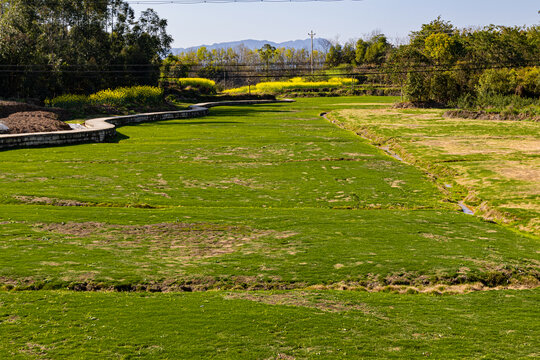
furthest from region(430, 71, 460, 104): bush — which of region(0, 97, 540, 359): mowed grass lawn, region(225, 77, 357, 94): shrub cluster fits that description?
region(225, 77, 357, 94): shrub cluster

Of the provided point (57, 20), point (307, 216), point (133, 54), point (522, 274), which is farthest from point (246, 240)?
point (57, 20)

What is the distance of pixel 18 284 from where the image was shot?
9.91m

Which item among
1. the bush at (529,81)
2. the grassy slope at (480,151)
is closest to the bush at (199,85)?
the grassy slope at (480,151)

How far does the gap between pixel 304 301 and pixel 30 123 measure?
2687 centimetres

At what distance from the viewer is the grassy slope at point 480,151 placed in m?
17.9

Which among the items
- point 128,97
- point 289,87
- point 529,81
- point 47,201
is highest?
point 289,87

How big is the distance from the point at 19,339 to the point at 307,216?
9.35m

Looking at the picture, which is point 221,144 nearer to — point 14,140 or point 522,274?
point 14,140

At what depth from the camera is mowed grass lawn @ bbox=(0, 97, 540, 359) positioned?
25.9 ft

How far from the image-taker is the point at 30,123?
31172mm

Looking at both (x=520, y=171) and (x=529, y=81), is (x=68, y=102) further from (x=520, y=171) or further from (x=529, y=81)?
(x=529, y=81)

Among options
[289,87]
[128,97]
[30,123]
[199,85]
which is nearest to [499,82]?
[128,97]

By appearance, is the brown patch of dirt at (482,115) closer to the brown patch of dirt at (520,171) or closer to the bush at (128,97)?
the brown patch of dirt at (520,171)

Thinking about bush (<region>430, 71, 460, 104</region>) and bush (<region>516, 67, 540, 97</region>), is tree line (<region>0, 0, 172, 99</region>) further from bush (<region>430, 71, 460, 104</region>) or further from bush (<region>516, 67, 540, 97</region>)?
bush (<region>516, 67, 540, 97</region>)
